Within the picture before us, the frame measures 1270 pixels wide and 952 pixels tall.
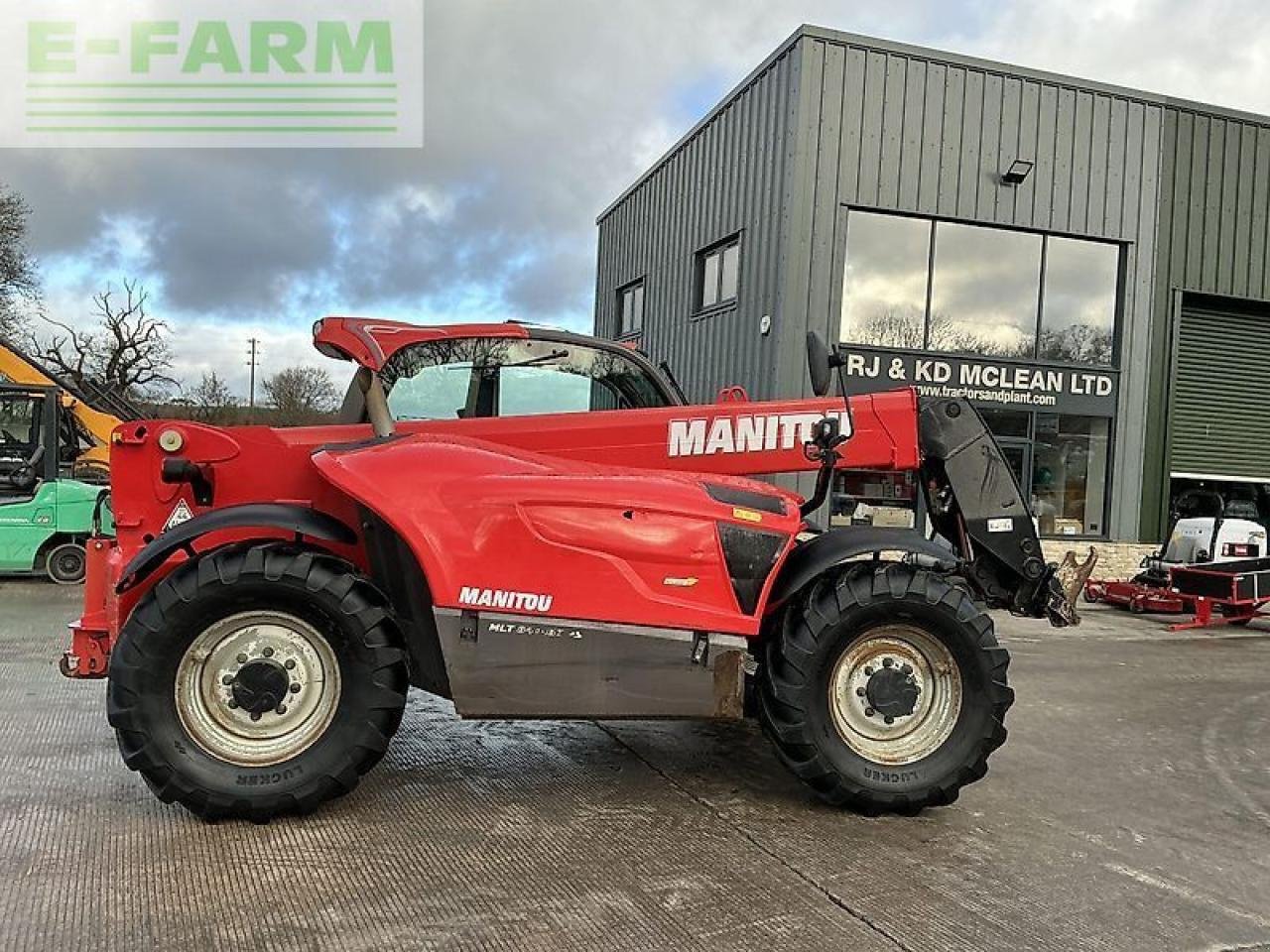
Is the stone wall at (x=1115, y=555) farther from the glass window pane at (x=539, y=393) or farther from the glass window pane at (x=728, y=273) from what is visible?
the glass window pane at (x=539, y=393)

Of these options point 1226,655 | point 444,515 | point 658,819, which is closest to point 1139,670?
point 1226,655

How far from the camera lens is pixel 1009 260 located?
49.3 ft

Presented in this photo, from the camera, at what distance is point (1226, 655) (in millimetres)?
9750

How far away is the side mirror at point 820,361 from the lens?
456 centimetres

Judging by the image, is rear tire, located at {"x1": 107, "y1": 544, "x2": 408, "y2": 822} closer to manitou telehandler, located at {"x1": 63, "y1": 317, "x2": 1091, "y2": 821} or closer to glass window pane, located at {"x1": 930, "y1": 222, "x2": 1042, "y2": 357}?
manitou telehandler, located at {"x1": 63, "y1": 317, "x2": 1091, "y2": 821}

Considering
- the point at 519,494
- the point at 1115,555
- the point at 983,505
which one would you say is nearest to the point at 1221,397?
the point at 1115,555

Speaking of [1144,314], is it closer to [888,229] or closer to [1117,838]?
[888,229]

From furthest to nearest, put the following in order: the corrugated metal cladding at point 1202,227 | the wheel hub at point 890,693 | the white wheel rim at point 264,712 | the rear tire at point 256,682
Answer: the corrugated metal cladding at point 1202,227 < the wheel hub at point 890,693 < the white wheel rim at point 264,712 < the rear tire at point 256,682

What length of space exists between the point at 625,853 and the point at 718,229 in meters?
13.0

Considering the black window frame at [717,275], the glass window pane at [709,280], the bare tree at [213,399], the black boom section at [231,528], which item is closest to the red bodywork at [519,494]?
the black boom section at [231,528]

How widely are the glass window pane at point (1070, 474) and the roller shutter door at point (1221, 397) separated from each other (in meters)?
1.52

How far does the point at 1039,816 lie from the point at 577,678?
2210 millimetres

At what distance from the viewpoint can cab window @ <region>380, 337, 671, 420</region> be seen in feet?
17.1

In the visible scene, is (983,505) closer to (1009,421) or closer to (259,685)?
(259,685)
